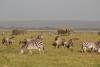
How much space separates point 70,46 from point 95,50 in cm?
470

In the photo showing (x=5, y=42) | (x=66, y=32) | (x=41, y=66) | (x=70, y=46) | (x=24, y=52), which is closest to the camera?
(x=41, y=66)

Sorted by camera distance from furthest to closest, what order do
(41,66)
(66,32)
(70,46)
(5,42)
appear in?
(66,32) < (5,42) < (70,46) < (41,66)

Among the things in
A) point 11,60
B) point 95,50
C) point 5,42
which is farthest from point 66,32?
point 11,60

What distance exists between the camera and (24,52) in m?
28.9

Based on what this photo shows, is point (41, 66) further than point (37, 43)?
No

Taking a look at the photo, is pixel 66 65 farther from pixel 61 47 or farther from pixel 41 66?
pixel 61 47

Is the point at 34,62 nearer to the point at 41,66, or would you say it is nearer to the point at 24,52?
the point at 41,66

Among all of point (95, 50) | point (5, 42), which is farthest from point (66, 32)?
point (95, 50)

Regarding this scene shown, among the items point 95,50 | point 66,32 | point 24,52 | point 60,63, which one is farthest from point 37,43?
point 66,32

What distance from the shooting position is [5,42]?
37.1 meters

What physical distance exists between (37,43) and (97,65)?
847 cm

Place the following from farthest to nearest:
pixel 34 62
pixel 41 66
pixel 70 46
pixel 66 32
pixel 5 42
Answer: pixel 66 32 < pixel 5 42 < pixel 70 46 < pixel 34 62 < pixel 41 66

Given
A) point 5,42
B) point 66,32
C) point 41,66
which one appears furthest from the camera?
point 66,32

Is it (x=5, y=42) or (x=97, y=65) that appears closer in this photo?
(x=97, y=65)
